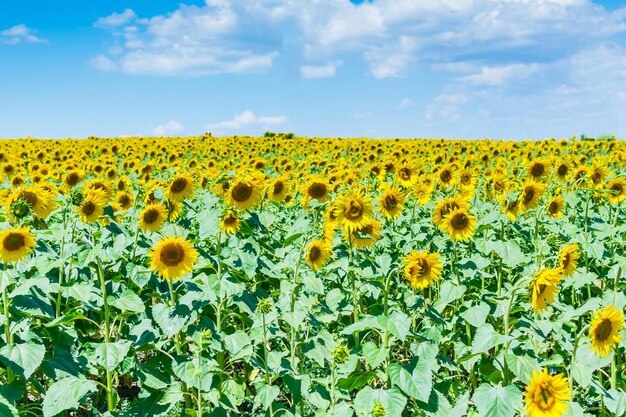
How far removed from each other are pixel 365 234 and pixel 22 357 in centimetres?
286

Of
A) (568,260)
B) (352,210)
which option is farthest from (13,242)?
(568,260)

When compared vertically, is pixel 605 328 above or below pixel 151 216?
below

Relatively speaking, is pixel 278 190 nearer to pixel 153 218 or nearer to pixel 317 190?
pixel 317 190

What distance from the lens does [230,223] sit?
482 cm

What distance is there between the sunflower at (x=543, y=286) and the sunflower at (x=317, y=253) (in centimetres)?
172

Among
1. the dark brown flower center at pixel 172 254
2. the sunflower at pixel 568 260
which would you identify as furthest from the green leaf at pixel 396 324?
the dark brown flower center at pixel 172 254

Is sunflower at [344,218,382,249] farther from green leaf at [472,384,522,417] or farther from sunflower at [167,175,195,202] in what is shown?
green leaf at [472,384,522,417]

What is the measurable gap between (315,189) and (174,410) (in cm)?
254

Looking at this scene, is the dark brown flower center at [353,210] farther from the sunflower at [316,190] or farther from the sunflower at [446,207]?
the sunflower at [316,190]

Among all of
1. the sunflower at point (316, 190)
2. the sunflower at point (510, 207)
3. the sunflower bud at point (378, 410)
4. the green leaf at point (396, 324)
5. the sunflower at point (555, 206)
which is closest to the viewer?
the sunflower bud at point (378, 410)

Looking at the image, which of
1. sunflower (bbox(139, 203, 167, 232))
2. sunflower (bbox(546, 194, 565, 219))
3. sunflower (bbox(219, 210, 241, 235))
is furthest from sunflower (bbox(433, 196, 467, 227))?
sunflower (bbox(139, 203, 167, 232))

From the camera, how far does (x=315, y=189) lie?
20.4 feet

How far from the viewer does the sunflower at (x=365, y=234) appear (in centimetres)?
512

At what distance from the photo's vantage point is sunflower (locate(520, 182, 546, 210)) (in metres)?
5.77
